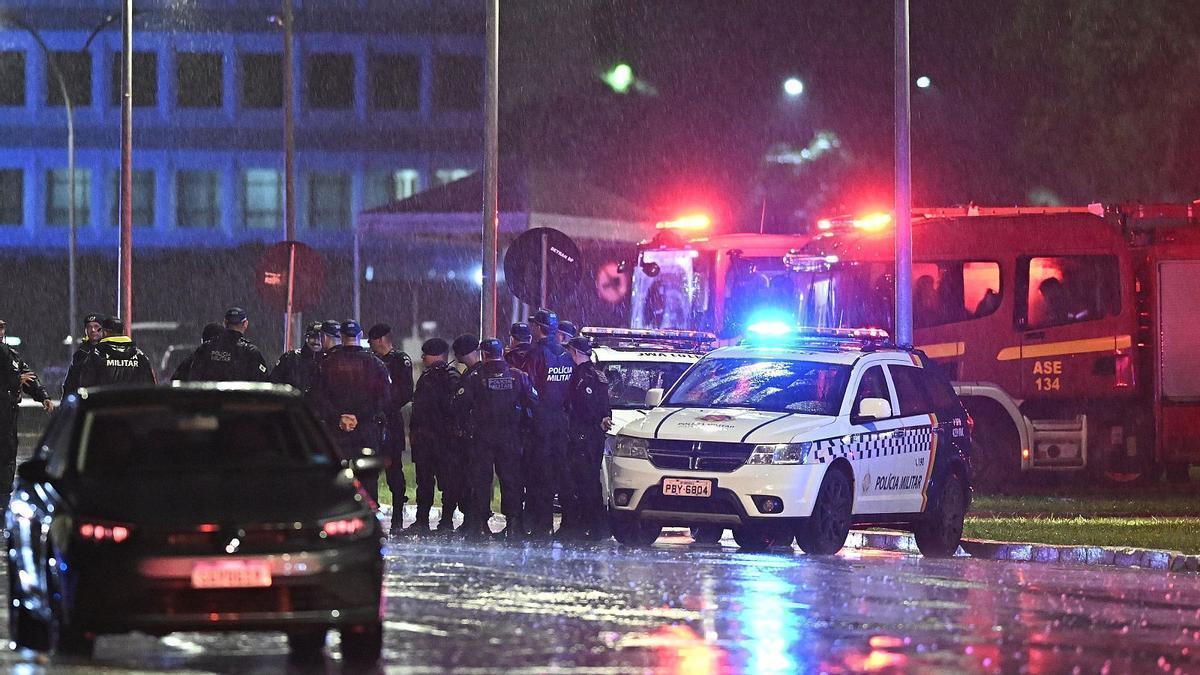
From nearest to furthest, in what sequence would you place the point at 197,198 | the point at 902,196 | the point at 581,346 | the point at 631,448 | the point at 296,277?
the point at 631,448, the point at 581,346, the point at 902,196, the point at 296,277, the point at 197,198

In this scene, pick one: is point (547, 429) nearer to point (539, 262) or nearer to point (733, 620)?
point (539, 262)

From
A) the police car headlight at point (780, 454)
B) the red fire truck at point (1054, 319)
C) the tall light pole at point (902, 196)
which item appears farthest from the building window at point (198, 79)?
the police car headlight at point (780, 454)

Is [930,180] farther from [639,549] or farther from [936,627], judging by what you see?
[936,627]

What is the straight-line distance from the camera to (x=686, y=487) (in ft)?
57.4

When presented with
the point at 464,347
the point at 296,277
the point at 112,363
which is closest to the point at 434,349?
the point at 464,347

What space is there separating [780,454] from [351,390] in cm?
333

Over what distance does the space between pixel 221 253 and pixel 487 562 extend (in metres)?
54.4

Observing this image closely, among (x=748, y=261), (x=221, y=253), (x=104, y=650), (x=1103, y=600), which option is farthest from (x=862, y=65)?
(x=104, y=650)

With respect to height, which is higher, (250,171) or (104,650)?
(250,171)

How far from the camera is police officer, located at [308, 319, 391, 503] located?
1794 cm

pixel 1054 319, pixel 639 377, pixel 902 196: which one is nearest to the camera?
pixel 639 377

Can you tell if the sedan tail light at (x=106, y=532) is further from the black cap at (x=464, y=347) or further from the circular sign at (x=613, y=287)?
the circular sign at (x=613, y=287)

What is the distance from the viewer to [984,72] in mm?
41438

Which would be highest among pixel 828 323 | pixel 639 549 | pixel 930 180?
pixel 930 180
